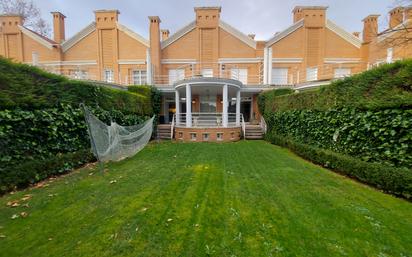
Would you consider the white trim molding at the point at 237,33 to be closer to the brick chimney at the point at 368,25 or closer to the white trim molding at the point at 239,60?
the white trim molding at the point at 239,60

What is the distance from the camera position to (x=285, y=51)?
16.5 meters

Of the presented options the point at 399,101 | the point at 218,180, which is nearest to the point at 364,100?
the point at 399,101

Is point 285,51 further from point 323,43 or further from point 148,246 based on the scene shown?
point 148,246

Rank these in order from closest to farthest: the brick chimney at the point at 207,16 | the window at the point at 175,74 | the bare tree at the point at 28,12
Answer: the brick chimney at the point at 207,16 → the window at the point at 175,74 → the bare tree at the point at 28,12

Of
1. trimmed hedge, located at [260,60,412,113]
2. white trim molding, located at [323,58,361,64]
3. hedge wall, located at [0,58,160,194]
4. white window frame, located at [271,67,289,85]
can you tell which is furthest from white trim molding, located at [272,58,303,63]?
hedge wall, located at [0,58,160,194]

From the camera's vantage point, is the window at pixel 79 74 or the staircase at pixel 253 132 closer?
the staircase at pixel 253 132

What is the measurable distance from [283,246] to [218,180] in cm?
247

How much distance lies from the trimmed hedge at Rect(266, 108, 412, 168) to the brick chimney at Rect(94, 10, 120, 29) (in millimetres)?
17174

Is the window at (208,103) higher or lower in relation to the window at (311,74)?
lower

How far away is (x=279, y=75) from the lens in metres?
16.6

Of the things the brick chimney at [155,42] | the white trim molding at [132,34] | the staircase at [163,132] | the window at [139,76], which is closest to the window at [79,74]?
the window at [139,76]

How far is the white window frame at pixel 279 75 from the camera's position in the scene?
16562 mm

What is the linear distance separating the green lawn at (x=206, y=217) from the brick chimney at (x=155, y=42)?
1296cm

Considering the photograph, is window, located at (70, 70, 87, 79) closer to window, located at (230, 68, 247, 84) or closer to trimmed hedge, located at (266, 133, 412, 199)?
window, located at (230, 68, 247, 84)
